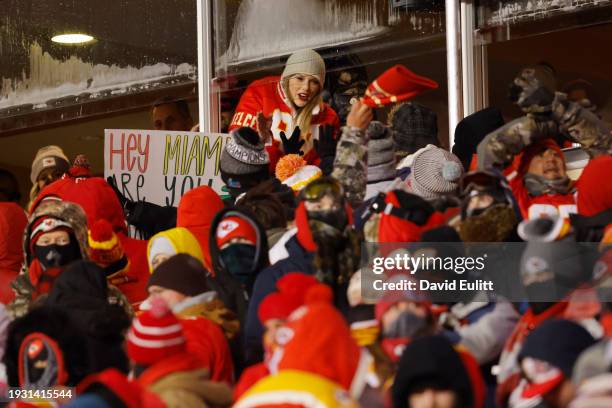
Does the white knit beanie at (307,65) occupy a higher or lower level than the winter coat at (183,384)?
higher

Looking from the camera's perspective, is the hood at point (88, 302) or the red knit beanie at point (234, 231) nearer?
the hood at point (88, 302)

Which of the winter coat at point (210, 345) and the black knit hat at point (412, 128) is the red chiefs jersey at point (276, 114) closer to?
the black knit hat at point (412, 128)

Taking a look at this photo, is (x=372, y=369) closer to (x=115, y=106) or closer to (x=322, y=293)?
(x=322, y=293)

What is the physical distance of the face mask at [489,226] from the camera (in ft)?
17.8

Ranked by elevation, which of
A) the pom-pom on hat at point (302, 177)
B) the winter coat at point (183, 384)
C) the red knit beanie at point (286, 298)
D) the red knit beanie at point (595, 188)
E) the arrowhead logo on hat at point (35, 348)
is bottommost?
the winter coat at point (183, 384)

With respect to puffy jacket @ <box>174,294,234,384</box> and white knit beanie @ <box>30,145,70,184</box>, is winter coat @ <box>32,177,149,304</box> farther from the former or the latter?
puffy jacket @ <box>174,294,234,384</box>

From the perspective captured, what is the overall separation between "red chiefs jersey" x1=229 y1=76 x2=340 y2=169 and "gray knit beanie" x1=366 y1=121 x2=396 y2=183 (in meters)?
1.11

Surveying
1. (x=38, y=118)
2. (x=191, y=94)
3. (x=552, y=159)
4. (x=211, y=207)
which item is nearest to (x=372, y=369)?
(x=552, y=159)

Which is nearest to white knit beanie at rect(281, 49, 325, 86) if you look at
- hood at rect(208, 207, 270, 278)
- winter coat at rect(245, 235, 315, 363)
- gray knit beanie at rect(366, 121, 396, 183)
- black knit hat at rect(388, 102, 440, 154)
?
black knit hat at rect(388, 102, 440, 154)

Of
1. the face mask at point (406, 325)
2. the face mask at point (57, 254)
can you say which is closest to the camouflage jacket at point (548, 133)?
the face mask at point (406, 325)

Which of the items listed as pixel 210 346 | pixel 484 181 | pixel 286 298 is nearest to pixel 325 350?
pixel 286 298

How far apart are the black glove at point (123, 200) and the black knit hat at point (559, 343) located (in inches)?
163

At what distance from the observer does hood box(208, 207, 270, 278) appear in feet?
19.6

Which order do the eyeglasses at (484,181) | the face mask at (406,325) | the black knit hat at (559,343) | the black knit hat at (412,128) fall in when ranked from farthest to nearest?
the black knit hat at (412,128), the eyeglasses at (484,181), the face mask at (406,325), the black knit hat at (559,343)
